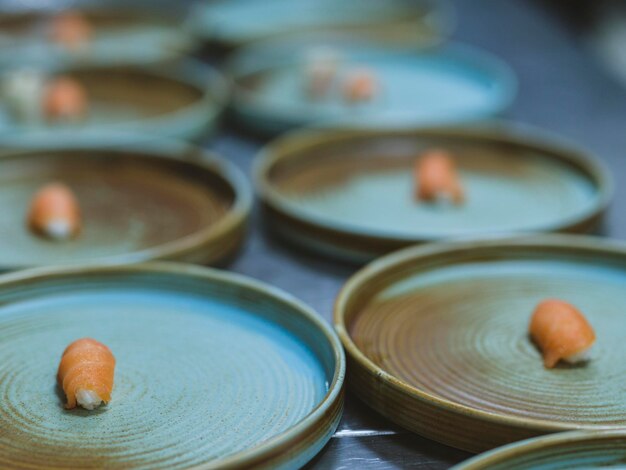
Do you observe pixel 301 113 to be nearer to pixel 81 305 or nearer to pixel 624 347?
pixel 81 305

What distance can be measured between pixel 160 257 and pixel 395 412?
0.51m

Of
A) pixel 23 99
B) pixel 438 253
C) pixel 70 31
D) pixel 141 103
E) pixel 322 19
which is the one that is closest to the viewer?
pixel 438 253

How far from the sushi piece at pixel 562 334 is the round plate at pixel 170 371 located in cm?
30

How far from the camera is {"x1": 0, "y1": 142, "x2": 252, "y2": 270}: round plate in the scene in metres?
1.55

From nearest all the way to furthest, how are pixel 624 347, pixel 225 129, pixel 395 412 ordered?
1. pixel 395 412
2. pixel 624 347
3. pixel 225 129

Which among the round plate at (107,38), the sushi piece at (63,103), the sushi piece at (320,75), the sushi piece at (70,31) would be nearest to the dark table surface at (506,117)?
the sushi piece at (320,75)

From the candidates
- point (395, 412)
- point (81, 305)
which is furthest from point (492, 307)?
point (81, 305)

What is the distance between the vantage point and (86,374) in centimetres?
113

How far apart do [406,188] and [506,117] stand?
59 cm

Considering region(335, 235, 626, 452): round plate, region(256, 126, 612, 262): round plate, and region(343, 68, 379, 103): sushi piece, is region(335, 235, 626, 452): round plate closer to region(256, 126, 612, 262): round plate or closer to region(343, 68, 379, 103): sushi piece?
region(256, 126, 612, 262): round plate

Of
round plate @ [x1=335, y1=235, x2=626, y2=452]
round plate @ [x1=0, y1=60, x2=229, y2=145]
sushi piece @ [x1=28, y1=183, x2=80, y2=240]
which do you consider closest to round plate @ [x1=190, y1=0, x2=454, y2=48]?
round plate @ [x1=0, y1=60, x2=229, y2=145]

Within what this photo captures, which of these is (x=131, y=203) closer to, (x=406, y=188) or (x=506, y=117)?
(x=406, y=188)

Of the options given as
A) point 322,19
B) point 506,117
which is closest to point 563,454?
point 506,117

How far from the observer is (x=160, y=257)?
1.45 m
